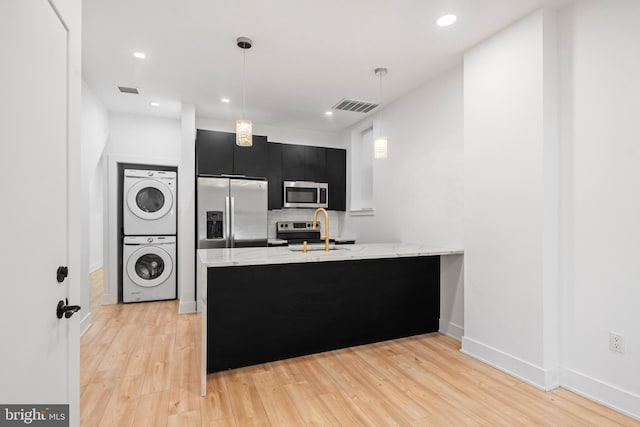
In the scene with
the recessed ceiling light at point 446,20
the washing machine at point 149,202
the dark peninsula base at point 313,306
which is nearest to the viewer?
the recessed ceiling light at point 446,20

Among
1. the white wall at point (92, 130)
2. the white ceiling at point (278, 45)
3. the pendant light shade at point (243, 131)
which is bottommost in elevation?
the pendant light shade at point (243, 131)

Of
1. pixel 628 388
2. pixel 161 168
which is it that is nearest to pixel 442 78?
pixel 628 388

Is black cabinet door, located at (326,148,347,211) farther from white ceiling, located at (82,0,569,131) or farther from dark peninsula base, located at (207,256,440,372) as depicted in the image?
dark peninsula base, located at (207,256,440,372)

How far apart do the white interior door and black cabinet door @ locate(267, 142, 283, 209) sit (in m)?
3.60

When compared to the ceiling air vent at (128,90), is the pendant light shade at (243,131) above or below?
below

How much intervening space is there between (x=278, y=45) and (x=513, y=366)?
10.5 feet

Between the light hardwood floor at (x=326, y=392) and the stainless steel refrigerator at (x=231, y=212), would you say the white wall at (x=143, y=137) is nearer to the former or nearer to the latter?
the stainless steel refrigerator at (x=231, y=212)

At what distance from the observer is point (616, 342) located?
2020mm

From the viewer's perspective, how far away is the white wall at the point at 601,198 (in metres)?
1.95

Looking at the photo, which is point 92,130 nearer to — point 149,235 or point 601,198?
point 149,235

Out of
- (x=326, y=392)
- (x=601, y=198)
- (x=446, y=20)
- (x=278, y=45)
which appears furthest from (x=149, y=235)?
(x=601, y=198)

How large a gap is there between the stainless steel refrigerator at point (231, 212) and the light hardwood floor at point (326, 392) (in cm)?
151

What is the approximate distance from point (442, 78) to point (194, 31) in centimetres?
241

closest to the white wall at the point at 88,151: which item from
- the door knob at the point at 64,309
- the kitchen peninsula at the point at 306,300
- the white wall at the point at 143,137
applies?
the white wall at the point at 143,137
